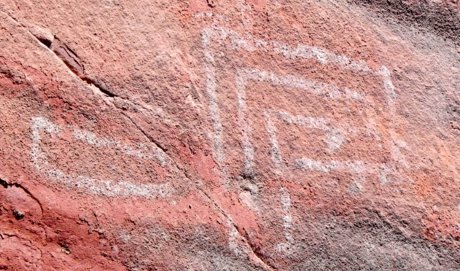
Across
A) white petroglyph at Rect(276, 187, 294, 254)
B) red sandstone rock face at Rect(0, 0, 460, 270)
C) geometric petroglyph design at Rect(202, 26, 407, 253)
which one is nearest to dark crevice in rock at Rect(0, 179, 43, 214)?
red sandstone rock face at Rect(0, 0, 460, 270)

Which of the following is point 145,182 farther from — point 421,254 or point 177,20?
point 421,254

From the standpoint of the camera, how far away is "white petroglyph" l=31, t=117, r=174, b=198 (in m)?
1.85

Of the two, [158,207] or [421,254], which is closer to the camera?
[158,207]

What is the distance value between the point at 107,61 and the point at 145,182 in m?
0.31

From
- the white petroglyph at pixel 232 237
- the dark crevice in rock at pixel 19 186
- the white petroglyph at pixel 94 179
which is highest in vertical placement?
the white petroglyph at pixel 94 179

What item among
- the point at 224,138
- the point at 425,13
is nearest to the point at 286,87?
the point at 224,138

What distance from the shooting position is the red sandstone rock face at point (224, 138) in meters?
1.87

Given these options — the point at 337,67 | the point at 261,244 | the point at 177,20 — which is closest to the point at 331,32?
the point at 337,67

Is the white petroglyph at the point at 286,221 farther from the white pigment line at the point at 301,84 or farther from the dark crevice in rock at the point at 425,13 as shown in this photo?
the dark crevice in rock at the point at 425,13

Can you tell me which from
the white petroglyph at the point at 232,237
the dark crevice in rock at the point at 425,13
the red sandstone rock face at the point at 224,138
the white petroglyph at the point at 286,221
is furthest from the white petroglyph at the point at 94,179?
the dark crevice in rock at the point at 425,13

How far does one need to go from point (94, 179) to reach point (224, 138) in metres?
0.35

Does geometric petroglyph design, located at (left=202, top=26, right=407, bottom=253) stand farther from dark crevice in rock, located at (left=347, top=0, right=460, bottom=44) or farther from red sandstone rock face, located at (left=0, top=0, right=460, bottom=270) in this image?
dark crevice in rock, located at (left=347, top=0, right=460, bottom=44)

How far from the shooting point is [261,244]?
2029 millimetres

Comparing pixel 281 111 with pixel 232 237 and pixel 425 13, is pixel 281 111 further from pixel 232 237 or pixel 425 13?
pixel 425 13
